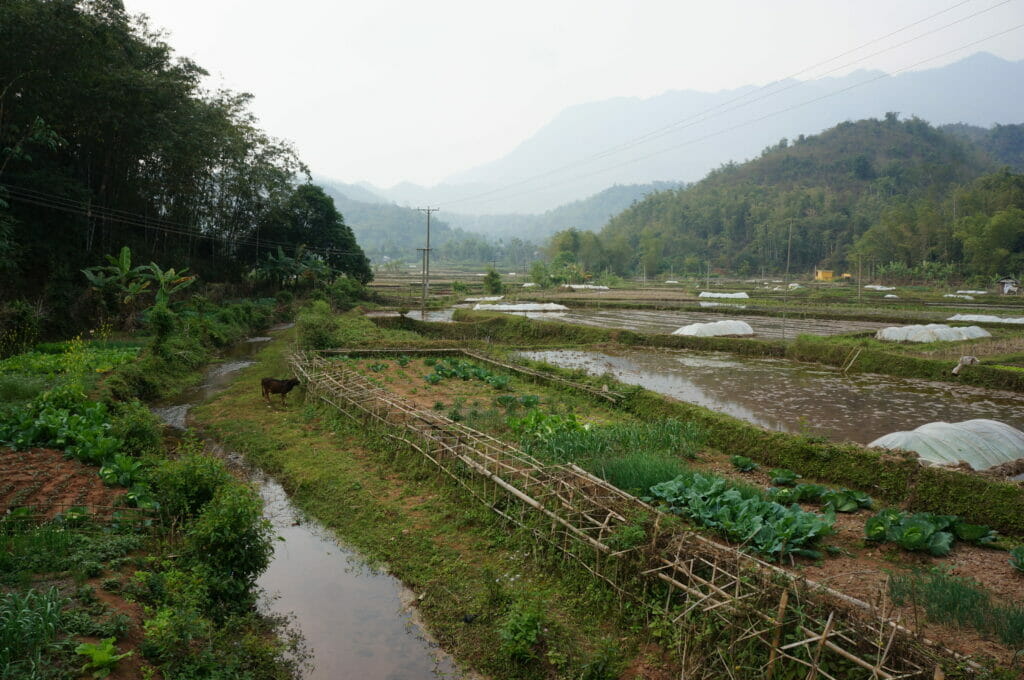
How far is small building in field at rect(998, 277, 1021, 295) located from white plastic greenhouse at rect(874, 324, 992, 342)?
88.4 feet

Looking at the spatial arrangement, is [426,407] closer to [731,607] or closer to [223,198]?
[731,607]

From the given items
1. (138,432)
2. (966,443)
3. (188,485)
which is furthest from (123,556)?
(966,443)

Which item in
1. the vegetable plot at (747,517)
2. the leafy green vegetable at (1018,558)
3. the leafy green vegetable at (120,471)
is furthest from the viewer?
the leafy green vegetable at (120,471)

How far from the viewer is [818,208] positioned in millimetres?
96000

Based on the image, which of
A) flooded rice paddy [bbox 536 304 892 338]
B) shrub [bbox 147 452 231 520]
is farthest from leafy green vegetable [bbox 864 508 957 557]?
flooded rice paddy [bbox 536 304 892 338]

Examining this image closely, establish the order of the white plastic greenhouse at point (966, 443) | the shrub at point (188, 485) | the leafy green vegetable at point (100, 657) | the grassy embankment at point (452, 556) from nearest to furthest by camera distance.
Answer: the leafy green vegetable at point (100, 657)
the grassy embankment at point (452, 556)
the shrub at point (188, 485)
the white plastic greenhouse at point (966, 443)

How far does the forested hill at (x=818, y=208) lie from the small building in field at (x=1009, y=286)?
11.1m

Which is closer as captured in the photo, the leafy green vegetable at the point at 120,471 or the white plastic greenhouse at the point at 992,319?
the leafy green vegetable at the point at 120,471

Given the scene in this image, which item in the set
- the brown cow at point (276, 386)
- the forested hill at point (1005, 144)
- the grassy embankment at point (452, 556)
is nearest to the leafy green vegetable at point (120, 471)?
the grassy embankment at point (452, 556)

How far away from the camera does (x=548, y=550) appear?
693 centimetres

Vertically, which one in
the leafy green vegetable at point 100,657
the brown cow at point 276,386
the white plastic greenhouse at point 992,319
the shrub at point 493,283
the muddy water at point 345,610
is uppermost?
the shrub at point 493,283

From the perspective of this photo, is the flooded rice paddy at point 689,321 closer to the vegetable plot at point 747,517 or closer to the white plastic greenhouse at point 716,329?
the white plastic greenhouse at point 716,329

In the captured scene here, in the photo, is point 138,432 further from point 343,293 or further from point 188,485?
point 343,293

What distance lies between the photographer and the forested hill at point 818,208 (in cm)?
6675
